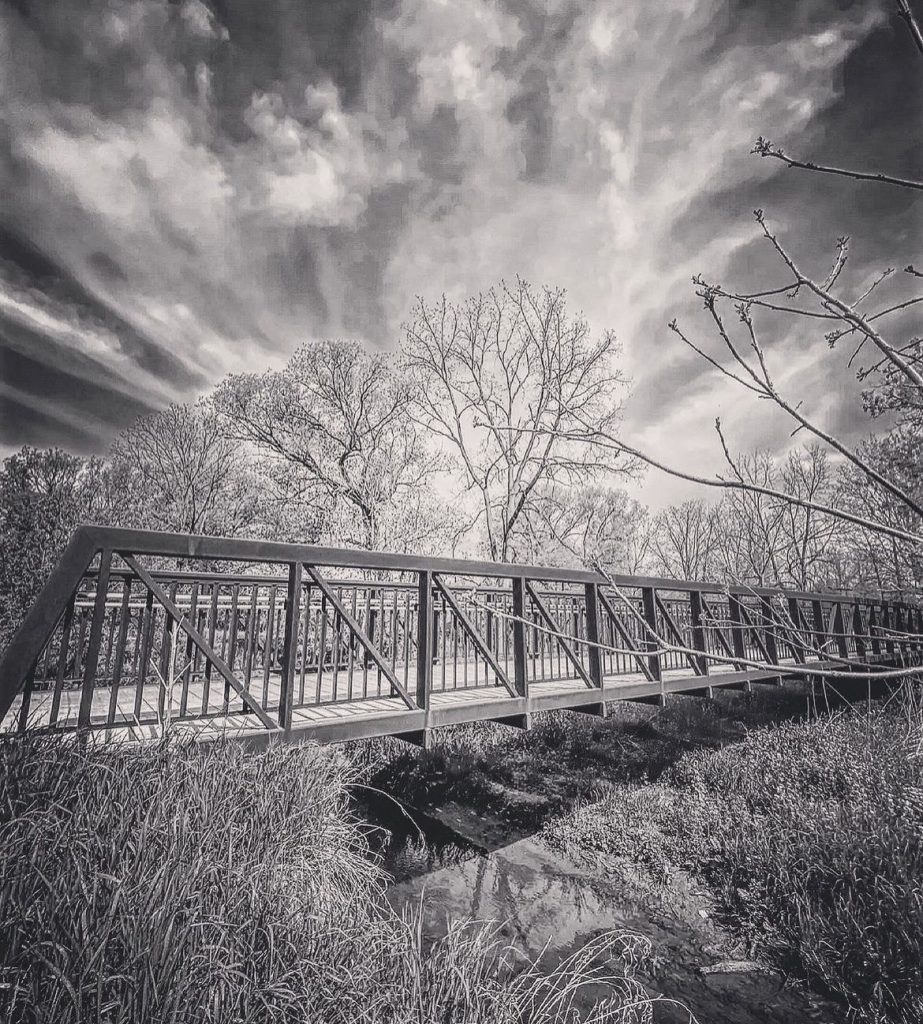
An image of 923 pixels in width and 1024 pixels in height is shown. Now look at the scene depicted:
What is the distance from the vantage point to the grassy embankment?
475 centimetres

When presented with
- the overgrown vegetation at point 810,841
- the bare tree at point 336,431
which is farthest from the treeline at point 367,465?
the overgrown vegetation at point 810,841

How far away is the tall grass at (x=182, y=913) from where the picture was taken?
6.47ft

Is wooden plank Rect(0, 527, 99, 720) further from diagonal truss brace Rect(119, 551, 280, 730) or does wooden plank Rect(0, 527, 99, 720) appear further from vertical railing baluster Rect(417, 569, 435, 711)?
vertical railing baluster Rect(417, 569, 435, 711)

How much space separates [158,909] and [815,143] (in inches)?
157

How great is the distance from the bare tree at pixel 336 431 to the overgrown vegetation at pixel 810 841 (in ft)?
40.3

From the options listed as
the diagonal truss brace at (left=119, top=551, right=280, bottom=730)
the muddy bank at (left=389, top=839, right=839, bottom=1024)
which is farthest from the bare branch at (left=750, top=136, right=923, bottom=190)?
the muddy bank at (left=389, top=839, right=839, bottom=1024)

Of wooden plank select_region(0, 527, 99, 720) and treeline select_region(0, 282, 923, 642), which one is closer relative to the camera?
wooden plank select_region(0, 527, 99, 720)

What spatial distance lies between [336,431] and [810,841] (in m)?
16.9

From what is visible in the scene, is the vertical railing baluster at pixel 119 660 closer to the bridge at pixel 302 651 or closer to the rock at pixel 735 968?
the bridge at pixel 302 651

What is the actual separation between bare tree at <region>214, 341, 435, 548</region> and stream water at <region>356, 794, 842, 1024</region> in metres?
12.0

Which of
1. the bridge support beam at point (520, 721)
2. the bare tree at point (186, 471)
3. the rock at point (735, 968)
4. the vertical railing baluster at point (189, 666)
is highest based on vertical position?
the bare tree at point (186, 471)

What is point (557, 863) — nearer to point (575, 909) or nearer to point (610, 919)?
point (575, 909)

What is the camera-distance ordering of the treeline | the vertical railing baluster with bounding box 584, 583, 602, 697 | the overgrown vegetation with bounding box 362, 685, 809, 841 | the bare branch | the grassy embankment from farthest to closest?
the treeline
the overgrown vegetation with bounding box 362, 685, 809, 841
the vertical railing baluster with bounding box 584, 583, 602, 697
the grassy embankment
the bare branch

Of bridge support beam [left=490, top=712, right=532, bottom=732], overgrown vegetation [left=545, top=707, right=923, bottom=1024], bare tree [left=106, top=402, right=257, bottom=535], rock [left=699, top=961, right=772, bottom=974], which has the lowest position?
rock [left=699, top=961, right=772, bottom=974]
